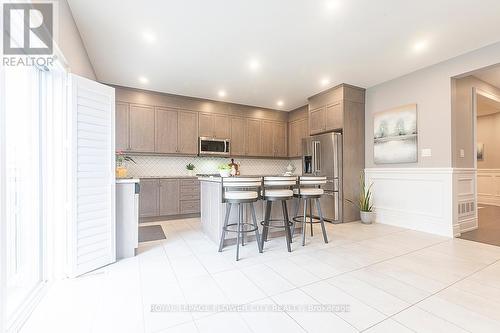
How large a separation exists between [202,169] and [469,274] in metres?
4.84

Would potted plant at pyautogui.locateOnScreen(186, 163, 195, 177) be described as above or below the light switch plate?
below

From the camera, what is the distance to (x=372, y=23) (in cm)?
254

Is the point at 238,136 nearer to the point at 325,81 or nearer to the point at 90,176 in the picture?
the point at 325,81

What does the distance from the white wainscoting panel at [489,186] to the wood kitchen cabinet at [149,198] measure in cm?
855

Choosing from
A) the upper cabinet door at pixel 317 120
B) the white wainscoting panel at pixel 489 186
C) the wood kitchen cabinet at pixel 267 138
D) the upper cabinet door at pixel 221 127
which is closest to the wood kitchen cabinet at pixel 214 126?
the upper cabinet door at pixel 221 127

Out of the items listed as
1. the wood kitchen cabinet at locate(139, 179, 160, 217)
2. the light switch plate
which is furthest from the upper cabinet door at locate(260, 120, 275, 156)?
the light switch plate

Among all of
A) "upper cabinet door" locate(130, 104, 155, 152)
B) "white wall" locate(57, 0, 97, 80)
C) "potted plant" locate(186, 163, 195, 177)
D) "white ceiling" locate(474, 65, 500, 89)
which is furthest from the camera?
"potted plant" locate(186, 163, 195, 177)

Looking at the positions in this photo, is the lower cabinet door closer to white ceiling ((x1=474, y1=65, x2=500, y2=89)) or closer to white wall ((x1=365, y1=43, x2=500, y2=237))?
white wall ((x1=365, y1=43, x2=500, y2=237))

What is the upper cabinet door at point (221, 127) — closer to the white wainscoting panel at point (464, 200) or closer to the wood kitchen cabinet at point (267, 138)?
the wood kitchen cabinet at point (267, 138)

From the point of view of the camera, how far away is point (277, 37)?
9.29ft

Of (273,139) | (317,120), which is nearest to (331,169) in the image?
(317,120)

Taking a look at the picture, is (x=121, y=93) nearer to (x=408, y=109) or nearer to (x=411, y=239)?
(x=408, y=109)

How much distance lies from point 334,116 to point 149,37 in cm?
343

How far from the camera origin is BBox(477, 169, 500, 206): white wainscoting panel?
242 inches
